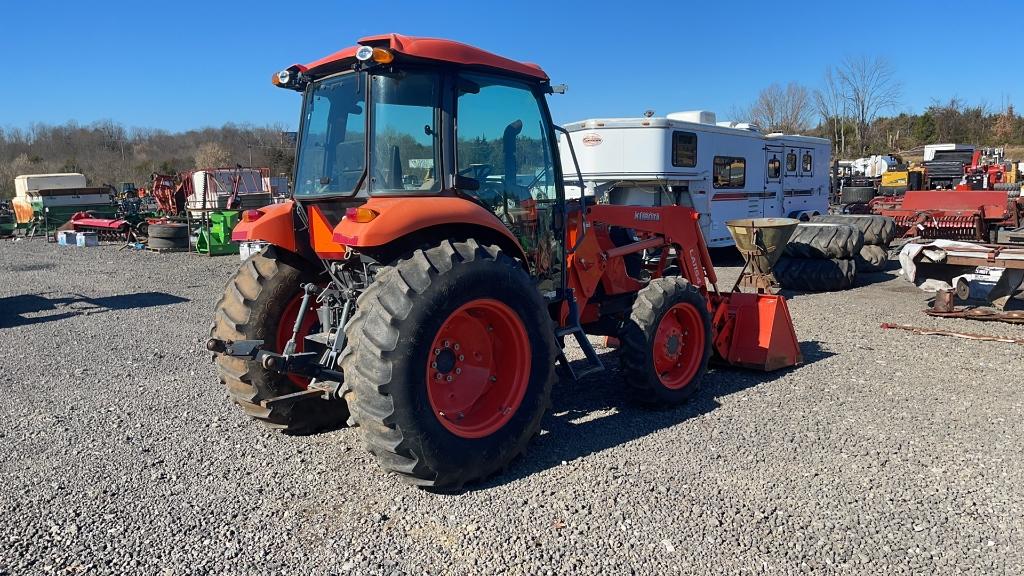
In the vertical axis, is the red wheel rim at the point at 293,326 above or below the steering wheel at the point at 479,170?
below

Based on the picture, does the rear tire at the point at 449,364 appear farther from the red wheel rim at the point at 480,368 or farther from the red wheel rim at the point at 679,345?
the red wheel rim at the point at 679,345

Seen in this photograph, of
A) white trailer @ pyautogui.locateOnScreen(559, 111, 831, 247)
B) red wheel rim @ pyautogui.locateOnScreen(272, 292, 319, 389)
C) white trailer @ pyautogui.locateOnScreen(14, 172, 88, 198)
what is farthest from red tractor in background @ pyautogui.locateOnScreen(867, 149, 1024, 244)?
white trailer @ pyautogui.locateOnScreen(14, 172, 88, 198)

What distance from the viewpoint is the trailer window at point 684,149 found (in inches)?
485

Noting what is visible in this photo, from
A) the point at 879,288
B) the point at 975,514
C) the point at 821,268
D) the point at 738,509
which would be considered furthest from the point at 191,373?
the point at 879,288

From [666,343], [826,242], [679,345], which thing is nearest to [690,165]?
[826,242]

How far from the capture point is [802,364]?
22.2 feet

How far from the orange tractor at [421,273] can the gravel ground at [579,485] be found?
0.37m

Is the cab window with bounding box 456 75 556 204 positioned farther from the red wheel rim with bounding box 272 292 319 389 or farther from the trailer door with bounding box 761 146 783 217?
the trailer door with bounding box 761 146 783 217

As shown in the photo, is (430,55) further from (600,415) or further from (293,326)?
(600,415)

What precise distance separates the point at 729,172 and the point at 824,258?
2889mm

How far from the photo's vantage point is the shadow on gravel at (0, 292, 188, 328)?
32.4ft

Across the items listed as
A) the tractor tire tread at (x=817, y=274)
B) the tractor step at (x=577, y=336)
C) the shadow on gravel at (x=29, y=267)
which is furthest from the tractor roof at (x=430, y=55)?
the shadow on gravel at (x=29, y=267)

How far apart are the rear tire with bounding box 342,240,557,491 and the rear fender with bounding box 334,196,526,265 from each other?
0.52 ft

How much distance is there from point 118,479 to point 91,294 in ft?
29.2
